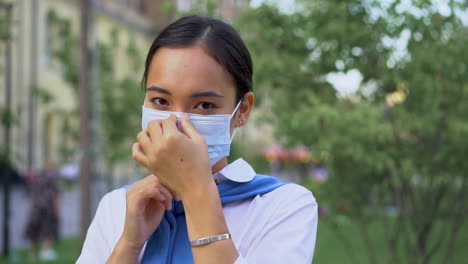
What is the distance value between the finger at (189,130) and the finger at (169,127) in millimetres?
21

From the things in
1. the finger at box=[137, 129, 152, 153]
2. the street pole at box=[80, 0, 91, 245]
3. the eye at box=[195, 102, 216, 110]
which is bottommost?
the street pole at box=[80, 0, 91, 245]

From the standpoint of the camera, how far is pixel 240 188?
1.81 m

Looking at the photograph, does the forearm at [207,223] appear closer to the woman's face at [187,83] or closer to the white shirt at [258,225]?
the white shirt at [258,225]

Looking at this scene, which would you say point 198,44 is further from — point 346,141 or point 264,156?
point 264,156

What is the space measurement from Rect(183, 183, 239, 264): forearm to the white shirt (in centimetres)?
4

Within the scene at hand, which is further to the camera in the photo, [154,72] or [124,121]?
[124,121]

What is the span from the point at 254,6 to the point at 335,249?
842cm

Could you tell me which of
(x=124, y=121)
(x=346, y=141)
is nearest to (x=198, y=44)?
(x=346, y=141)

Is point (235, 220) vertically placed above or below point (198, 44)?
below

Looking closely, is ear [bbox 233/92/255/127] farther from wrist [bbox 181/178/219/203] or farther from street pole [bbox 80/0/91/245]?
street pole [bbox 80/0/91/245]

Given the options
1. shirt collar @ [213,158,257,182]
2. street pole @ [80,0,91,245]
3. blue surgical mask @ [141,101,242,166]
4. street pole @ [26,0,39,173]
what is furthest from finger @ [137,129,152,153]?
street pole @ [26,0,39,173]

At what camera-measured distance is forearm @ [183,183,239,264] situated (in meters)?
1.54

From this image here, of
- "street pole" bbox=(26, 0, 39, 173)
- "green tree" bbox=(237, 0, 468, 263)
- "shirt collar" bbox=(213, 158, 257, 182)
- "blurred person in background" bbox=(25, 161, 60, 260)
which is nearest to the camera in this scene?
"shirt collar" bbox=(213, 158, 257, 182)

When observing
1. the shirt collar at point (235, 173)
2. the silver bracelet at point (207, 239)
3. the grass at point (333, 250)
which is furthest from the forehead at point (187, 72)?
the grass at point (333, 250)
